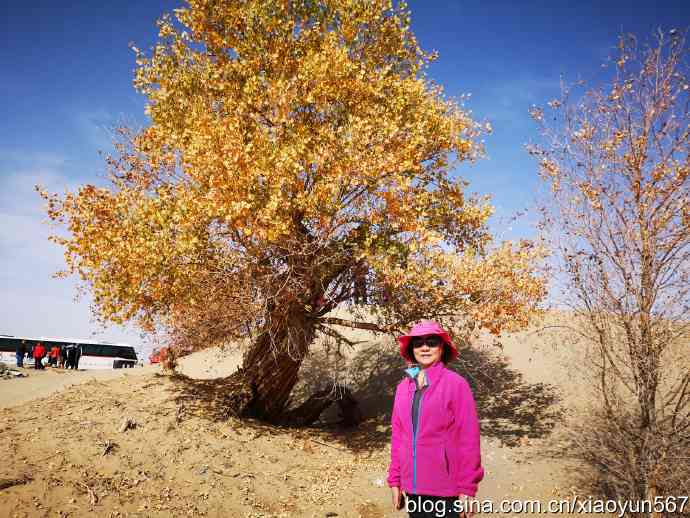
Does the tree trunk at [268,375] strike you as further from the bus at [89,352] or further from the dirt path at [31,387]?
the bus at [89,352]

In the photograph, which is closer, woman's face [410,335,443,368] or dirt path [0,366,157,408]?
woman's face [410,335,443,368]

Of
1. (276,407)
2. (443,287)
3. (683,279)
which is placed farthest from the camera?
(276,407)

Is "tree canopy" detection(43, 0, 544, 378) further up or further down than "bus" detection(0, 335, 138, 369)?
further up

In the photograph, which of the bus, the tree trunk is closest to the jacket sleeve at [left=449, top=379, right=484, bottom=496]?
the tree trunk

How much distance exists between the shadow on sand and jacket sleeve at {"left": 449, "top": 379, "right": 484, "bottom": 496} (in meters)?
7.25

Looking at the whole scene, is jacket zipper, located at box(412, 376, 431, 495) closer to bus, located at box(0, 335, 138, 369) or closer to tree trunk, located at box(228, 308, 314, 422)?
tree trunk, located at box(228, 308, 314, 422)

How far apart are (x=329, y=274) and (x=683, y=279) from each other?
20.7ft

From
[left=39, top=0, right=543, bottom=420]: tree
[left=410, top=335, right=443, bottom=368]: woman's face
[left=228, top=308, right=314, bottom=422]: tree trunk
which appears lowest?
[left=228, top=308, right=314, bottom=422]: tree trunk

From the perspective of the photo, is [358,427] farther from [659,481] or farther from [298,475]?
[659,481]

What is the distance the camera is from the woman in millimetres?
3346

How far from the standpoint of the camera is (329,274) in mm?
9938

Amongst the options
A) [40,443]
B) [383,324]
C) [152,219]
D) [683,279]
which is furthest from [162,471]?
[683,279]

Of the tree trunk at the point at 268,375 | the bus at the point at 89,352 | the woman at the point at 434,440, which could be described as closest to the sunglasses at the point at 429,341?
the woman at the point at 434,440

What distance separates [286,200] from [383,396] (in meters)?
7.92
